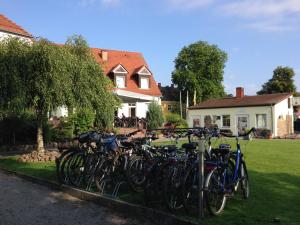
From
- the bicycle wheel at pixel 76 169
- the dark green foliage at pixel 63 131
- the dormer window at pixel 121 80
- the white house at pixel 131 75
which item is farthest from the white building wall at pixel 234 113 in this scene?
the bicycle wheel at pixel 76 169

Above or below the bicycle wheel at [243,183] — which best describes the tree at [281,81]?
above

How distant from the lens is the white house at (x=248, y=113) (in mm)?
37375

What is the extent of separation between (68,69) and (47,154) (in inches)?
116

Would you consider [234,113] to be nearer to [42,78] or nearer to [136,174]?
[42,78]

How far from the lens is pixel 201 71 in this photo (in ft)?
200

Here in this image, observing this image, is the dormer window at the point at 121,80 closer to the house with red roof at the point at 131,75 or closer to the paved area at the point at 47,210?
the house with red roof at the point at 131,75

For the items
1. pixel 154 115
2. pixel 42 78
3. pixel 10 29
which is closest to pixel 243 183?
pixel 42 78

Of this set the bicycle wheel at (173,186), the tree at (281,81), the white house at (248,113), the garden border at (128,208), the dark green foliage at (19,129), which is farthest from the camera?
the tree at (281,81)

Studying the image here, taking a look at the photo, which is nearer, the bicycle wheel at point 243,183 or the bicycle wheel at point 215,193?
the bicycle wheel at point 215,193

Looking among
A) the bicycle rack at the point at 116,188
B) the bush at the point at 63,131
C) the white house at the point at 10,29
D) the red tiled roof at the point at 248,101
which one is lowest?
the bicycle rack at the point at 116,188

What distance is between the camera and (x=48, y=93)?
13.5 metres

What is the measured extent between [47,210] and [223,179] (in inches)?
126

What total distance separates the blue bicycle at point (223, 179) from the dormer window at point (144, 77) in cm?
3465

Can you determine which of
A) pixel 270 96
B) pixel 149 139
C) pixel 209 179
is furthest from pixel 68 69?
pixel 270 96
